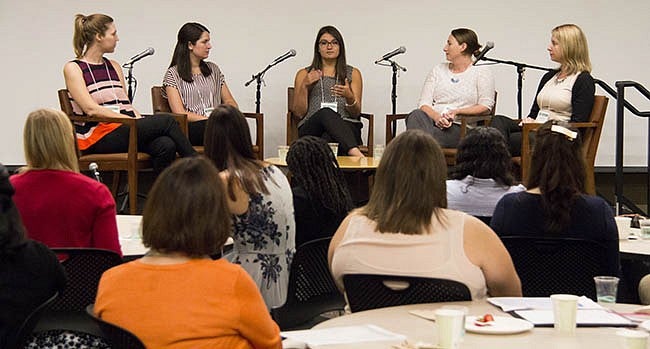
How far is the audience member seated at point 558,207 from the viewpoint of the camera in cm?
337

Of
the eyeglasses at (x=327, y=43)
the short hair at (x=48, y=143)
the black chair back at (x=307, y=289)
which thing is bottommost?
the black chair back at (x=307, y=289)

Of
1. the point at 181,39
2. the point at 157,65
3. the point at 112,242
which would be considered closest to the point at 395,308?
the point at 112,242

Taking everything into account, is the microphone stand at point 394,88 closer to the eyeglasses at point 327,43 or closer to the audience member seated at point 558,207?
the eyeglasses at point 327,43

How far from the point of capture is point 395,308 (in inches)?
101

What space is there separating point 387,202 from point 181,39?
189 inches

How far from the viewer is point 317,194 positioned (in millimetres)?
3967

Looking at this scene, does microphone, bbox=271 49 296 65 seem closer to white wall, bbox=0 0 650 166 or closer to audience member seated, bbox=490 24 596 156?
white wall, bbox=0 0 650 166

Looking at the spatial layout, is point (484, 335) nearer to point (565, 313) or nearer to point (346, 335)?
point (565, 313)

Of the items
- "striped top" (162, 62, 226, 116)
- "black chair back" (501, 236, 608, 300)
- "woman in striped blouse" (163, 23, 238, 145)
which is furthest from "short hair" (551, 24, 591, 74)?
"black chair back" (501, 236, 608, 300)

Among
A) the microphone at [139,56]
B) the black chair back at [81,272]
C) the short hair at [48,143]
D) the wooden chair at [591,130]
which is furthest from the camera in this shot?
the microphone at [139,56]

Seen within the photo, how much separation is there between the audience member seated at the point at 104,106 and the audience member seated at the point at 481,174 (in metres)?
2.77

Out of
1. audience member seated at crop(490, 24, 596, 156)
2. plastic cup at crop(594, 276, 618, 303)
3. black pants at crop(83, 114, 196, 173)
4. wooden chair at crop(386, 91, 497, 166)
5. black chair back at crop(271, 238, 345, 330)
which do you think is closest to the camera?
plastic cup at crop(594, 276, 618, 303)

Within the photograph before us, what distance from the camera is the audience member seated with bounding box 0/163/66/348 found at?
8.13ft

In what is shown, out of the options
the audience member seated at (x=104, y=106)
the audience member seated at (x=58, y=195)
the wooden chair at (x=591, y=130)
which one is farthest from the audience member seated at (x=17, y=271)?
the wooden chair at (x=591, y=130)
